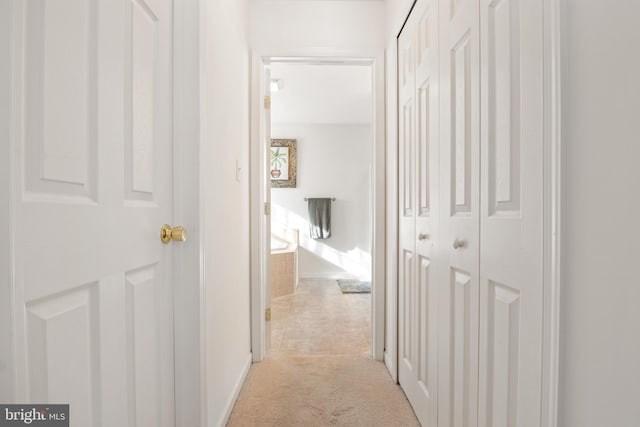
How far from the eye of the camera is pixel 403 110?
2.07 meters

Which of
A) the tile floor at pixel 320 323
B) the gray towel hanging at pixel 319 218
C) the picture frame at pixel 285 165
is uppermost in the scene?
the picture frame at pixel 285 165

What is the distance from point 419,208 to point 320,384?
1.20m

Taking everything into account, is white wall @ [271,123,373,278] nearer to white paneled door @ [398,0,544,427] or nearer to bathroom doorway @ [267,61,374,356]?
bathroom doorway @ [267,61,374,356]

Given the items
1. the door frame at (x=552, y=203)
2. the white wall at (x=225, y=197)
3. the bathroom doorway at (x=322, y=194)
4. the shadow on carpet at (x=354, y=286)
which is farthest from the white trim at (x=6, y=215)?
the bathroom doorway at (x=322, y=194)

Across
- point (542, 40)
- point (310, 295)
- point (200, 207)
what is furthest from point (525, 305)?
point (310, 295)

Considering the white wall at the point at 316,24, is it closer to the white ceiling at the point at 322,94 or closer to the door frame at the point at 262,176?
the door frame at the point at 262,176

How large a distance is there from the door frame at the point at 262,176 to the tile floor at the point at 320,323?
0.31 m

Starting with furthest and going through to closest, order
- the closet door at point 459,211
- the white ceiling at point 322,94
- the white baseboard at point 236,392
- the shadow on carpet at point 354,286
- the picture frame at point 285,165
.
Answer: the picture frame at point 285,165 < the shadow on carpet at point 354,286 < the white ceiling at point 322,94 < the white baseboard at point 236,392 < the closet door at point 459,211

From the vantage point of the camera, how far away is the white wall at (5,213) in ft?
1.77

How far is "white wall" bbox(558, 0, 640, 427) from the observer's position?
55 cm

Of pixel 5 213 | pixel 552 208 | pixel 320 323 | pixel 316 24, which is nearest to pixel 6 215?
pixel 5 213

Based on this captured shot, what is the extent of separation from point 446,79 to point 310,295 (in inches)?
147

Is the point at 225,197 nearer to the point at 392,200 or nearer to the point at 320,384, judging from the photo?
the point at 392,200

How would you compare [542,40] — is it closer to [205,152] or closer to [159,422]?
[205,152]
